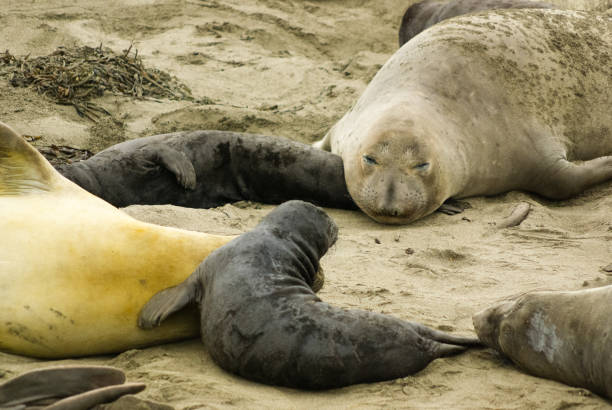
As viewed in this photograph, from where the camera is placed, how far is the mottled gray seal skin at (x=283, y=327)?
2758 mm

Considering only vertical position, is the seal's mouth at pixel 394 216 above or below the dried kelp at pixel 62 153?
above

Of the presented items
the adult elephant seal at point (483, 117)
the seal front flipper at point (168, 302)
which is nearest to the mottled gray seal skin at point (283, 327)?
the seal front flipper at point (168, 302)

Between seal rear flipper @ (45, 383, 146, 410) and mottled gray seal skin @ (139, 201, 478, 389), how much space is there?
21.1 inches

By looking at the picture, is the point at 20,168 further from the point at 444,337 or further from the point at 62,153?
the point at 62,153

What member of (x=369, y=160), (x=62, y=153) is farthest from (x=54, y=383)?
(x=62, y=153)

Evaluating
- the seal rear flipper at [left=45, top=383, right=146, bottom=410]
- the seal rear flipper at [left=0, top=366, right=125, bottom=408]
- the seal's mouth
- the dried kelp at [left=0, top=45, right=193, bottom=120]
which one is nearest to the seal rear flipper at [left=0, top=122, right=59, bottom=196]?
the seal rear flipper at [left=0, top=366, right=125, bottom=408]

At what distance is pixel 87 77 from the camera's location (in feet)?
24.3

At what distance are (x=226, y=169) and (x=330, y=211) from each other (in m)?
0.81

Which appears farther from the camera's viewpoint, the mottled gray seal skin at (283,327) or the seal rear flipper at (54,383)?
the mottled gray seal skin at (283,327)

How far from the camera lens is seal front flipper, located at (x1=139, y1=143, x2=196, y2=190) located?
216 inches

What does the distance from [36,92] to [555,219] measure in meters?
4.40

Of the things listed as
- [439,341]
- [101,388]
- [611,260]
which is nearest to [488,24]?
[611,260]

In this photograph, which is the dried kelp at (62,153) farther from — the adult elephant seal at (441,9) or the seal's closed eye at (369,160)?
the adult elephant seal at (441,9)

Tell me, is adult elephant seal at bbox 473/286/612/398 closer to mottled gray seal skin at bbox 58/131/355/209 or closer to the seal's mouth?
the seal's mouth
